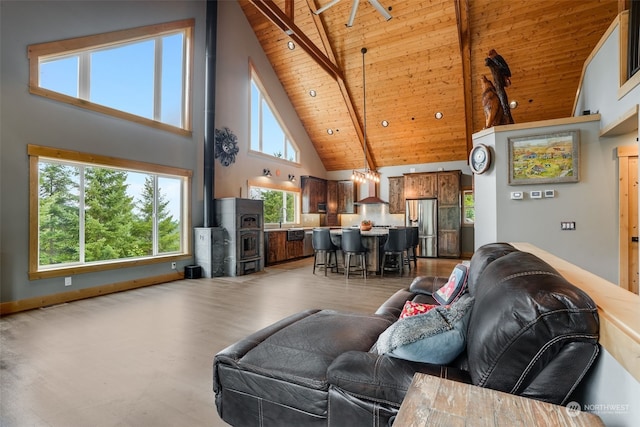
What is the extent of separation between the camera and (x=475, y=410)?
84 cm

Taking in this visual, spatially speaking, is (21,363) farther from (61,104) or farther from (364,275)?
(364,275)

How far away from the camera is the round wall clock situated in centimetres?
451

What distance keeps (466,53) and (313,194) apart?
5.67 m

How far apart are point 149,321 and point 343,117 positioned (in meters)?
7.37

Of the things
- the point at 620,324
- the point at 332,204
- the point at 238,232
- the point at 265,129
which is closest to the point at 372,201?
the point at 332,204

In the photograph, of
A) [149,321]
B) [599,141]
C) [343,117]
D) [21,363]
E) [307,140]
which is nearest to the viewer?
[21,363]

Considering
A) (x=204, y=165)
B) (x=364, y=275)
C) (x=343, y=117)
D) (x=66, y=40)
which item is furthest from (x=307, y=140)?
(x=66, y=40)

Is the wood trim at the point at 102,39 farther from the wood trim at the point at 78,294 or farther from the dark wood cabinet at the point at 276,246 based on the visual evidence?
the dark wood cabinet at the point at 276,246

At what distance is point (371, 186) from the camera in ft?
34.4

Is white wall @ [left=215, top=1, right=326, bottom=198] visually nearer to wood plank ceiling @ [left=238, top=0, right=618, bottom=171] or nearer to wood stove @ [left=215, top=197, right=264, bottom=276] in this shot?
wood plank ceiling @ [left=238, top=0, right=618, bottom=171]

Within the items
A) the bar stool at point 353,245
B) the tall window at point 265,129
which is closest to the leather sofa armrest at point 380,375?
the bar stool at point 353,245

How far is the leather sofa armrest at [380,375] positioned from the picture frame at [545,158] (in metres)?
3.94

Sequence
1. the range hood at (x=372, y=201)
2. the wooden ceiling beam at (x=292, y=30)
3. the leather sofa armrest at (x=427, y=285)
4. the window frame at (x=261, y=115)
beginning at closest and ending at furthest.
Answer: the leather sofa armrest at (x=427, y=285)
the wooden ceiling beam at (x=292, y=30)
the window frame at (x=261, y=115)
the range hood at (x=372, y=201)

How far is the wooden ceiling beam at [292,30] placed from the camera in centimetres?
548
